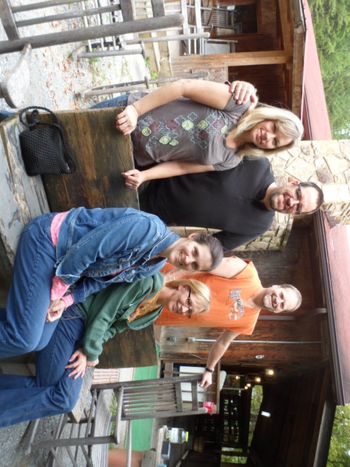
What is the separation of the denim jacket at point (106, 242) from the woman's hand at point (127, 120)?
1.97ft

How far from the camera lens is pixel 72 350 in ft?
9.33

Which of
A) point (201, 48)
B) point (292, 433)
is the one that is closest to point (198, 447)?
point (292, 433)

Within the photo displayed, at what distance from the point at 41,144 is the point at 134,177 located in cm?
63

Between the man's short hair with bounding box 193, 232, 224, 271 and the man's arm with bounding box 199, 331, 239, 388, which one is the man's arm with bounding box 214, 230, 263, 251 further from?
the man's arm with bounding box 199, 331, 239, 388

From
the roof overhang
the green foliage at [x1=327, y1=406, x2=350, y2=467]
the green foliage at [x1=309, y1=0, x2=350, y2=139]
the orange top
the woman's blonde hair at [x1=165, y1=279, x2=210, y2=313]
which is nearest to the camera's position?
the woman's blonde hair at [x1=165, y1=279, x2=210, y2=313]

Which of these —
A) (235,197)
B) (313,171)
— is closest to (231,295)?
(235,197)

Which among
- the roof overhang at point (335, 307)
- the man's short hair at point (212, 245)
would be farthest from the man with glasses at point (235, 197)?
the roof overhang at point (335, 307)

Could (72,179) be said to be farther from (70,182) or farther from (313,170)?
(313,170)

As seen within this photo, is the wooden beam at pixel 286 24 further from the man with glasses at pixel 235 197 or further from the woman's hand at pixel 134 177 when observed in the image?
the woman's hand at pixel 134 177

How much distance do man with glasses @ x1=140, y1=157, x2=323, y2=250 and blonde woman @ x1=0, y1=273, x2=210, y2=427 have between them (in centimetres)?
56

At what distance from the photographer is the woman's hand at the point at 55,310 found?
2416 mm

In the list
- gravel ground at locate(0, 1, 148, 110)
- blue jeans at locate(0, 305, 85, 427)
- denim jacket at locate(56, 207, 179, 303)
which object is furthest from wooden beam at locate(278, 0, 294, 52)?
blue jeans at locate(0, 305, 85, 427)

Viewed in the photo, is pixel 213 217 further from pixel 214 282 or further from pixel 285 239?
pixel 285 239

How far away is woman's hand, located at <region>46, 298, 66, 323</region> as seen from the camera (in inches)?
95.1
